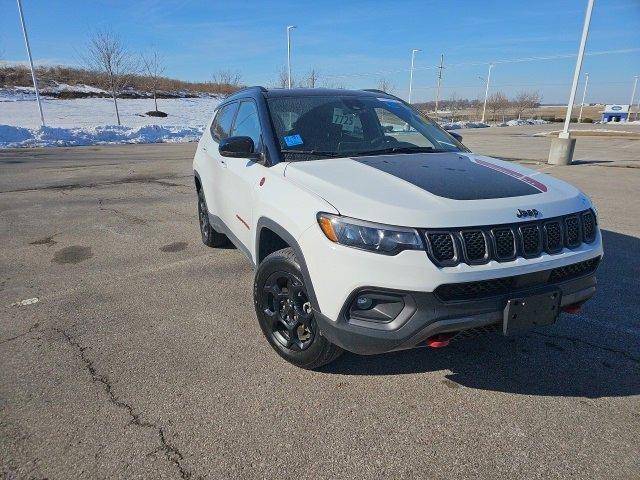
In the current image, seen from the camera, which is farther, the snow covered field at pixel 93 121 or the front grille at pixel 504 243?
the snow covered field at pixel 93 121

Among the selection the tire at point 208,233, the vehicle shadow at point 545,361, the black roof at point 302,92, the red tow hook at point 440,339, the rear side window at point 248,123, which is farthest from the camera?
the tire at point 208,233

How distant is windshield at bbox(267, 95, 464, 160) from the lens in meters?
3.17

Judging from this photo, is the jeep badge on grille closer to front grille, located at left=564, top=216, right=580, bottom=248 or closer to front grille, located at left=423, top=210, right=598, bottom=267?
front grille, located at left=423, top=210, right=598, bottom=267

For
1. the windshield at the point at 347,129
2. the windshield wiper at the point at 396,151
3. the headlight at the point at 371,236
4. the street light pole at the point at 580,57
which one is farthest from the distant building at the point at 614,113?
the headlight at the point at 371,236

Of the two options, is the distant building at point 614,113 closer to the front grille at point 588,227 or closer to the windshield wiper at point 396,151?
the windshield wiper at point 396,151

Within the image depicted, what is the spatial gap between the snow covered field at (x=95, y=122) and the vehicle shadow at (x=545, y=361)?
18551mm

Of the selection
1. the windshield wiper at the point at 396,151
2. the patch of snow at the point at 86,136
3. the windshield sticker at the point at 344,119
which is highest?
the windshield sticker at the point at 344,119

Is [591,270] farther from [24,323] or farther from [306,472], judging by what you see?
[24,323]

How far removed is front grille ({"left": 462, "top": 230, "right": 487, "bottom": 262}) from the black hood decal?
237 millimetres

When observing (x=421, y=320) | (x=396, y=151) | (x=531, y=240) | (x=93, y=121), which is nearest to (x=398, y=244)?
(x=421, y=320)

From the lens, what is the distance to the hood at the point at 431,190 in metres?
2.15

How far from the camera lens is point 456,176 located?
2.68 meters

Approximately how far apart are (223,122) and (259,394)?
308cm

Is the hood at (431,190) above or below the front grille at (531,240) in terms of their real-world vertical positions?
above
